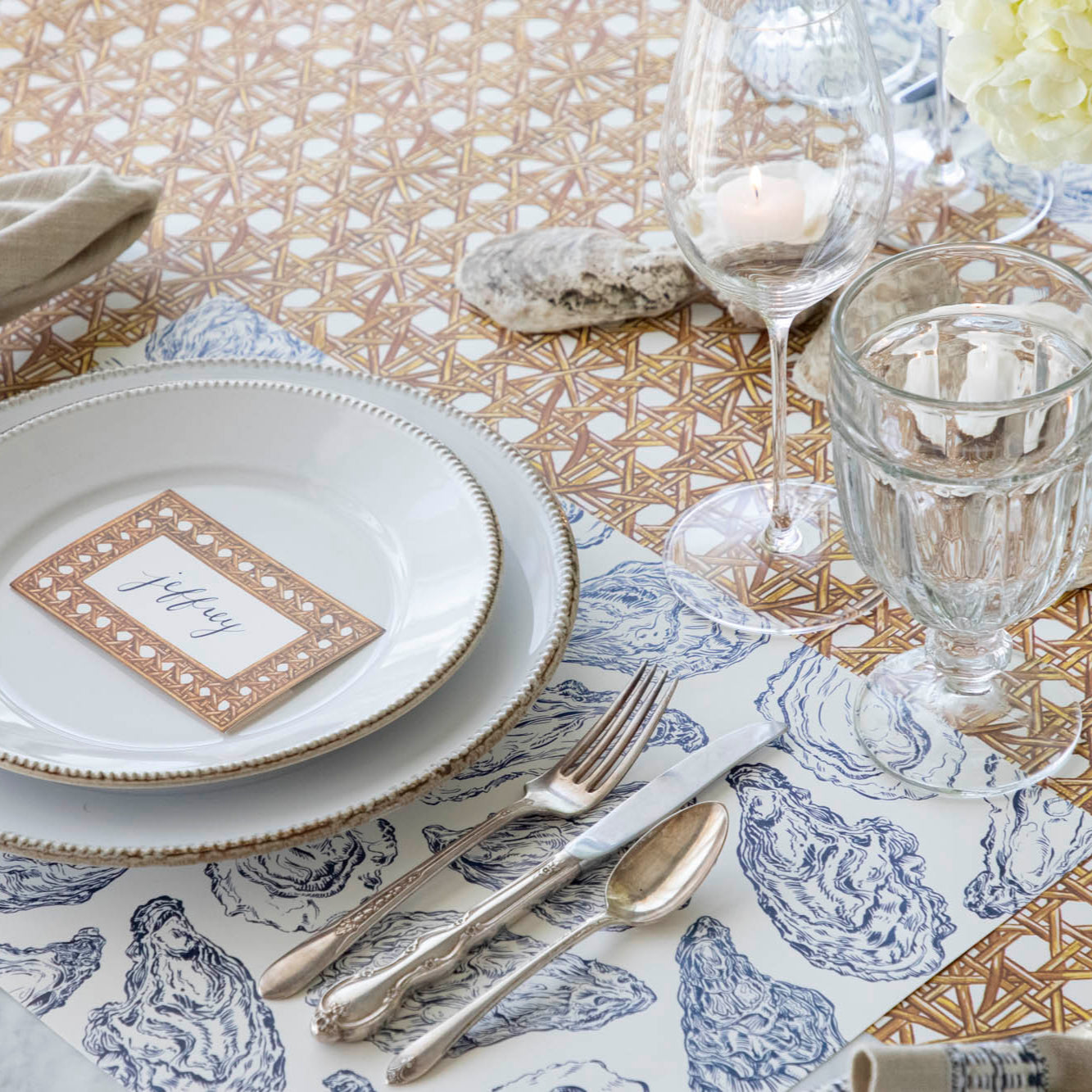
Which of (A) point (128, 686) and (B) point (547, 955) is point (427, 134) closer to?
(A) point (128, 686)

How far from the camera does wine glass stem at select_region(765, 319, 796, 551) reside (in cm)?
80

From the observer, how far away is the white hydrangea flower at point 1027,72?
0.69 m

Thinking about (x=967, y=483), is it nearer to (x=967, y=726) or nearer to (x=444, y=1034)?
(x=967, y=726)

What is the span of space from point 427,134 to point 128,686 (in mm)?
644

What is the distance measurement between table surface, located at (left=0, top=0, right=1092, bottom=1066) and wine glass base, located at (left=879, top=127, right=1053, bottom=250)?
0.03 meters

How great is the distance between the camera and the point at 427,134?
121 centimetres

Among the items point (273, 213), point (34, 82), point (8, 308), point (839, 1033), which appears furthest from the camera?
point (34, 82)

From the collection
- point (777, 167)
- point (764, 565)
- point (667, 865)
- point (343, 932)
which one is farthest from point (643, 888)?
point (777, 167)

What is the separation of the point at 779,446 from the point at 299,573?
0.28 meters

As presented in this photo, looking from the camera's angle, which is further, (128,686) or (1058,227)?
(1058,227)

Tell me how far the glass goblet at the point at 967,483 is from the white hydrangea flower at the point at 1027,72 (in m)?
0.08

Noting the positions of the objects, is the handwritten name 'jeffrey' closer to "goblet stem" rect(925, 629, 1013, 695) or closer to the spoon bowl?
the spoon bowl

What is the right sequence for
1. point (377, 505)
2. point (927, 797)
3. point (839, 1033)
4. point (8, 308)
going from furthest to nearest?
1. point (8, 308)
2. point (377, 505)
3. point (927, 797)
4. point (839, 1033)

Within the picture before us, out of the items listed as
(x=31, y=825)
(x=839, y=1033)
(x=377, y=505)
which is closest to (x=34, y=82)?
(x=377, y=505)
